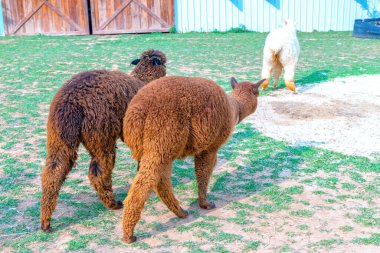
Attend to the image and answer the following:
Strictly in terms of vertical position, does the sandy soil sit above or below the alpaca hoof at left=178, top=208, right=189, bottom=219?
above

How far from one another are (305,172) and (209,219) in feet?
5.63

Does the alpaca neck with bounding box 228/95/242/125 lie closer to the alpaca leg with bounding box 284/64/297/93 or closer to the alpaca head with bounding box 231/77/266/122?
the alpaca head with bounding box 231/77/266/122

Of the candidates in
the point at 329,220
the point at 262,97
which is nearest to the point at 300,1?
the point at 262,97

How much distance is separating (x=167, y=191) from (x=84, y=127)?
0.98 meters

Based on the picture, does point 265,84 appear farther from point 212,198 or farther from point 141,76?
point 212,198

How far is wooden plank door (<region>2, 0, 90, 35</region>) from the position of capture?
18.2m

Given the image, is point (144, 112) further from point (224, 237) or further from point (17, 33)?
point (17, 33)

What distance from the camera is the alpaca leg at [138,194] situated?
401 cm

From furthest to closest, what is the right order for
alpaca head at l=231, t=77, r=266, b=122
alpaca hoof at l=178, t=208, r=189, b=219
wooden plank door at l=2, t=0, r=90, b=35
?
wooden plank door at l=2, t=0, r=90, b=35, alpaca head at l=231, t=77, r=266, b=122, alpaca hoof at l=178, t=208, r=189, b=219

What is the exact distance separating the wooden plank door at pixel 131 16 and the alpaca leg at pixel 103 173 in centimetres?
1470

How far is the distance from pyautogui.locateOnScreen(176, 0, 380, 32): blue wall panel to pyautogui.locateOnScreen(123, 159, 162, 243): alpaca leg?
49.9ft

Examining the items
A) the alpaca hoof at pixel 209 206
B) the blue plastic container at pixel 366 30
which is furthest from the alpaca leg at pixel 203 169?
the blue plastic container at pixel 366 30

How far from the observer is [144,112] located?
→ 4.06 meters

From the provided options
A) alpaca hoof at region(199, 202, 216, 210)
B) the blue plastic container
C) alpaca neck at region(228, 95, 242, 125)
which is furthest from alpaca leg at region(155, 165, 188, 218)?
the blue plastic container
